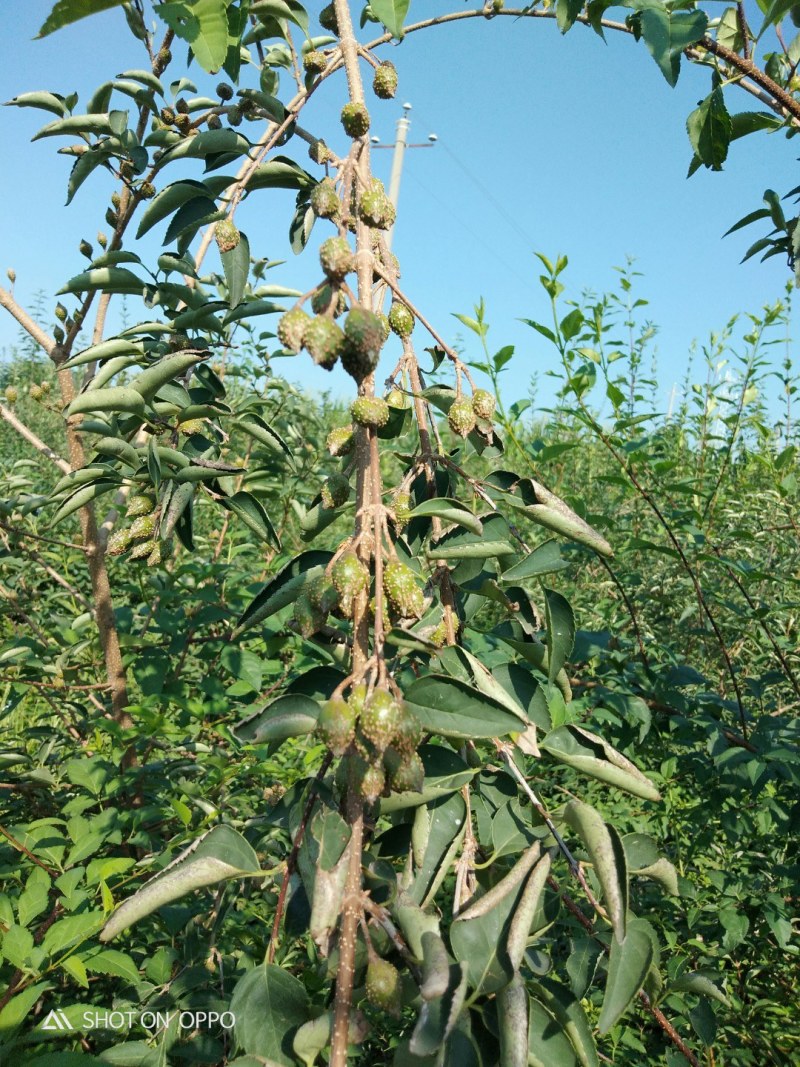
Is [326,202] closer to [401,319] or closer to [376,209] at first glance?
[376,209]

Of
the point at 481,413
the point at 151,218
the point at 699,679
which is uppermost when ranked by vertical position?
the point at 151,218

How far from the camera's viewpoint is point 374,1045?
193cm

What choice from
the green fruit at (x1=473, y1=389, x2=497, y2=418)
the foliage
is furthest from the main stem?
the green fruit at (x1=473, y1=389, x2=497, y2=418)

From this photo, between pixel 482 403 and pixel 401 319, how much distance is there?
171 millimetres

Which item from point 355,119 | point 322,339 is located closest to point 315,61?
point 355,119

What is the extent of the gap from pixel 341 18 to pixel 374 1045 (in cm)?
219

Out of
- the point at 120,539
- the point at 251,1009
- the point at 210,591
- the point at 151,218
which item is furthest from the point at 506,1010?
the point at 210,591

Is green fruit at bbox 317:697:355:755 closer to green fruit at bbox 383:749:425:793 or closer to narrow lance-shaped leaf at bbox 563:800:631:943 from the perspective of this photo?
green fruit at bbox 383:749:425:793

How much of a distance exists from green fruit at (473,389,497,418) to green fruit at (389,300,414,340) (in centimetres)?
14

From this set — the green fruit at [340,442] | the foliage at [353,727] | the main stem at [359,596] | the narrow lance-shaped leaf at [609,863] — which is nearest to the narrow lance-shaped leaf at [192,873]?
the foliage at [353,727]

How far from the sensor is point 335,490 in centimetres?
97

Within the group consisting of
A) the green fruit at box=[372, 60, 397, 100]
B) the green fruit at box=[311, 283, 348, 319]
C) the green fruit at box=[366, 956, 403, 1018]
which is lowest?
the green fruit at box=[366, 956, 403, 1018]

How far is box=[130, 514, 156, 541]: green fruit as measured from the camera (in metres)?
1.34

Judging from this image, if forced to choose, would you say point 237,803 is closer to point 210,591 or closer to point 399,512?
point 210,591
